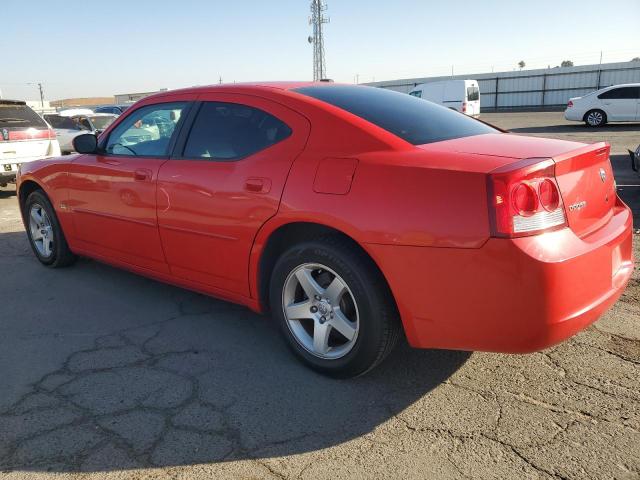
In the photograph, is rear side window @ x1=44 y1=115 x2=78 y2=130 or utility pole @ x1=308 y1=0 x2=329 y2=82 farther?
utility pole @ x1=308 y1=0 x2=329 y2=82

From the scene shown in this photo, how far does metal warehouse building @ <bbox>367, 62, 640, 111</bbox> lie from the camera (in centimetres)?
3503

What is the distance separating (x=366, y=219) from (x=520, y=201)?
2.30 ft

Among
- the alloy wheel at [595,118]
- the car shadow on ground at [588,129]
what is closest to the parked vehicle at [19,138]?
the car shadow on ground at [588,129]

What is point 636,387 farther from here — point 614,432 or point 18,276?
point 18,276

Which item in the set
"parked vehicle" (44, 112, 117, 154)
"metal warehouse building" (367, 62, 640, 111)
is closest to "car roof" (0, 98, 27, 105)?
"parked vehicle" (44, 112, 117, 154)

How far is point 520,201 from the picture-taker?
2.32 metres

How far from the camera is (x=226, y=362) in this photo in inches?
129

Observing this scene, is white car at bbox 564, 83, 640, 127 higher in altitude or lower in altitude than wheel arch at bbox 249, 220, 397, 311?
higher

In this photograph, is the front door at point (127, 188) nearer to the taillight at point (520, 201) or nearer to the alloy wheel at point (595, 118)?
the taillight at point (520, 201)

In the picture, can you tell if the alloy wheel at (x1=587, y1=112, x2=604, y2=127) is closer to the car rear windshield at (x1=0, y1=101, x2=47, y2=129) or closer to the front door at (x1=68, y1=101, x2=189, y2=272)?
the car rear windshield at (x1=0, y1=101, x2=47, y2=129)

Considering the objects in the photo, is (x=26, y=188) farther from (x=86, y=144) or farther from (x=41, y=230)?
(x=86, y=144)

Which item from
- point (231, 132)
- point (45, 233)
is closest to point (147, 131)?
point (231, 132)

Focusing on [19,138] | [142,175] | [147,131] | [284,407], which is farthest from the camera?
[19,138]

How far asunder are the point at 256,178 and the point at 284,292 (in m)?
0.67
